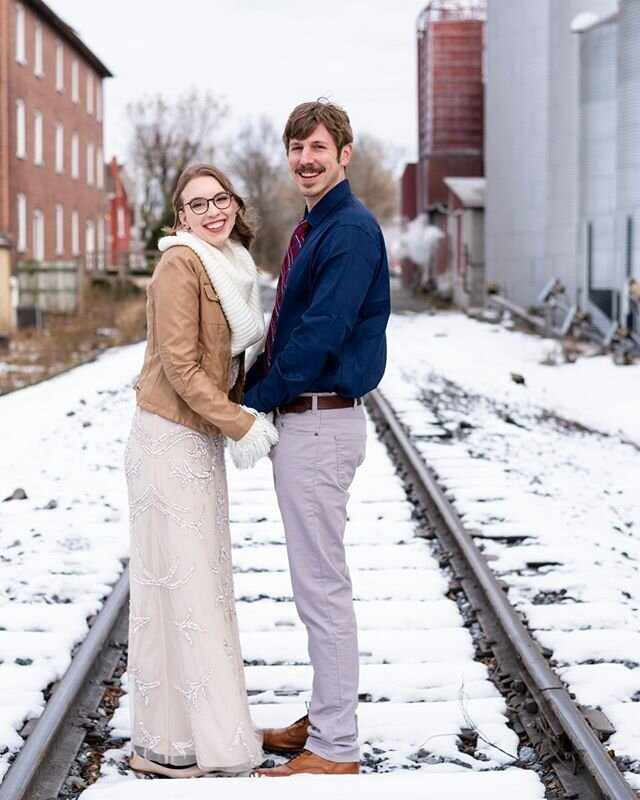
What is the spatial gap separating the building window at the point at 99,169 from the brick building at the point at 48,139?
47 mm

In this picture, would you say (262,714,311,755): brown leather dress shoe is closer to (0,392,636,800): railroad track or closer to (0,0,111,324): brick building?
(0,392,636,800): railroad track

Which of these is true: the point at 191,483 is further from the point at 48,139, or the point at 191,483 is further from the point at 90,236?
the point at 90,236

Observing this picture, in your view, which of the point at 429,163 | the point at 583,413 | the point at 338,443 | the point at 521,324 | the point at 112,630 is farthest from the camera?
the point at 429,163

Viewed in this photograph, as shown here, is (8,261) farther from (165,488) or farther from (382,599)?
(165,488)

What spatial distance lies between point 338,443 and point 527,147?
87.9 ft

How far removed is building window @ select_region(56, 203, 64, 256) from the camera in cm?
3972

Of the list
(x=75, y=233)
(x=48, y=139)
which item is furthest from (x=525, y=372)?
(x=75, y=233)

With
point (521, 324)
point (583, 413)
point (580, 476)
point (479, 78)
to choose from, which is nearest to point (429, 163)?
point (479, 78)

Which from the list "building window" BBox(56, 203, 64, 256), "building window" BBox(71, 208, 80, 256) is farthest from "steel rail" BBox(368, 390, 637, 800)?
"building window" BBox(71, 208, 80, 256)

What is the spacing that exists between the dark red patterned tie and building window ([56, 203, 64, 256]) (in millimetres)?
37296

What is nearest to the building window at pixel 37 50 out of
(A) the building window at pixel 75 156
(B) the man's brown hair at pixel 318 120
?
(A) the building window at pixel 75 156

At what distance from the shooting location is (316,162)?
11.9ft

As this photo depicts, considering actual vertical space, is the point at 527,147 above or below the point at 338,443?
above

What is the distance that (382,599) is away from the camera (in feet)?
19.4
